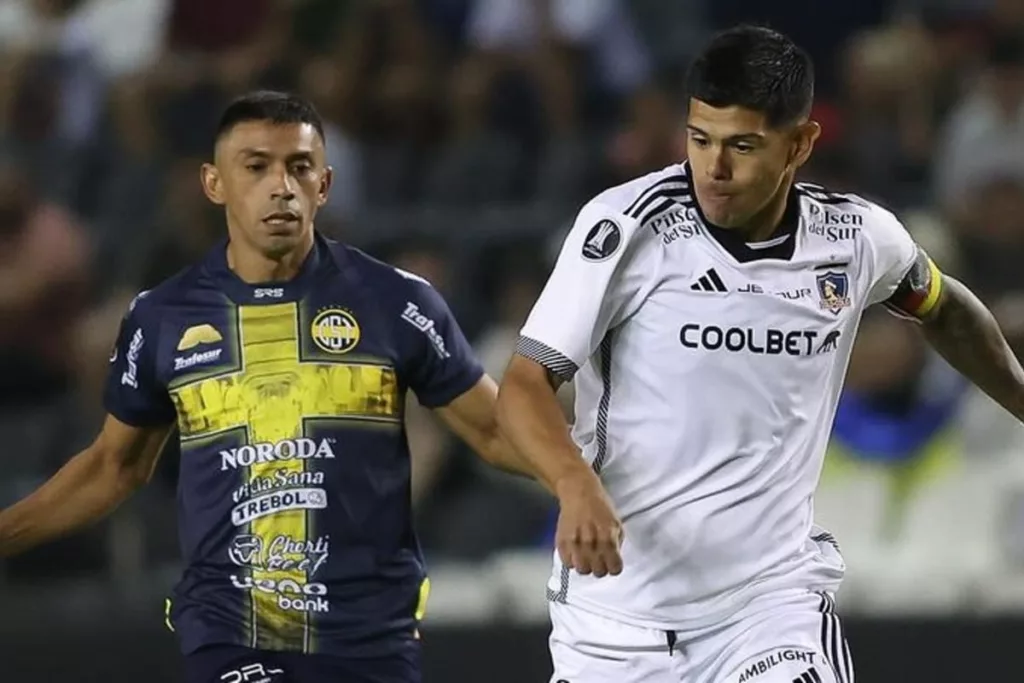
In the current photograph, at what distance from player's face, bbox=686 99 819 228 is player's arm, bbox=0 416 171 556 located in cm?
161

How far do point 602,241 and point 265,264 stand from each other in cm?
104

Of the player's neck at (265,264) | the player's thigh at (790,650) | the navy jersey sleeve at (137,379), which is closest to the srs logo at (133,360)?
the navy jersey sleeve at (137,379)

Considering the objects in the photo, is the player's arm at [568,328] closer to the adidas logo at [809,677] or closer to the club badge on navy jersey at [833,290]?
the club badge on navy jersey at [833,290]

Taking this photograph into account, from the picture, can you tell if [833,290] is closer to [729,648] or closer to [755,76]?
[755,76]

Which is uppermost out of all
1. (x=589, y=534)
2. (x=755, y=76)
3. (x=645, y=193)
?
(x=755, y=76)

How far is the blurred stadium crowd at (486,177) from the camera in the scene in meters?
7.93

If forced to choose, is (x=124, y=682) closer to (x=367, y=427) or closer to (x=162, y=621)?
(x=162, y=621)

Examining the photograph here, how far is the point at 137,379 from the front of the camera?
18.0 ft

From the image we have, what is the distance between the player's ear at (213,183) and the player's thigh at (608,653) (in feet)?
4.44

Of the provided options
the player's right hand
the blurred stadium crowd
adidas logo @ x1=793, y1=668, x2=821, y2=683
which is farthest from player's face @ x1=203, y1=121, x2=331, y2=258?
the blurred stadium crowd

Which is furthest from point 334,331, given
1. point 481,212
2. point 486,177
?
point 486,177

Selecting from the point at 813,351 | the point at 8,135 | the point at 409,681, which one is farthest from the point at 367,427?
the point at 8,135

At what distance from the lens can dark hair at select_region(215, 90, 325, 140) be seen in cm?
548

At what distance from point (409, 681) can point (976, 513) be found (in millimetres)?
2877
